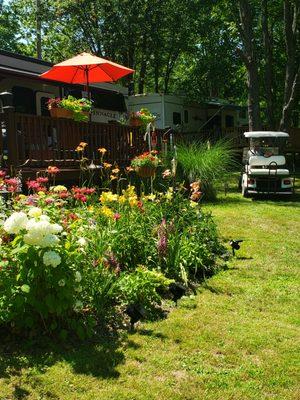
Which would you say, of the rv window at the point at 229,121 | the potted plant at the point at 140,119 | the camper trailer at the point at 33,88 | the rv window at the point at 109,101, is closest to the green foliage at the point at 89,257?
the potted plant at the point at 140,119

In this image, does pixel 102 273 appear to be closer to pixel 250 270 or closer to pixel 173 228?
pixel 173 228

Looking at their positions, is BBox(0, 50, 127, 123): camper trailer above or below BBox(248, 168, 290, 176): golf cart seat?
above

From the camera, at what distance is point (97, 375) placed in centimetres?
322

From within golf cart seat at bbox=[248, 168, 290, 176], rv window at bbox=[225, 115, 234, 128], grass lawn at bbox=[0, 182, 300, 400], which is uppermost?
rv window at bbox=[225, 115, 234, 128]

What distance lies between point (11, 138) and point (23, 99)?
7029mm

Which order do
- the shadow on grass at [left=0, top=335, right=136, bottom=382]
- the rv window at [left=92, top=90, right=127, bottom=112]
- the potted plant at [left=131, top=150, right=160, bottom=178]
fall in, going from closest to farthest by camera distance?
the shadow on grass at [left=0, top=335, right=136, bottom=382]
the potted plant at [left=131, top=150, right=160, bottom=178]
the rv window at [left=92, top=90, right=127, bottom=112]

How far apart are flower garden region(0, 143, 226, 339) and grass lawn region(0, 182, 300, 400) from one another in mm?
239

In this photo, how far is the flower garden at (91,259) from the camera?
3.48 metres

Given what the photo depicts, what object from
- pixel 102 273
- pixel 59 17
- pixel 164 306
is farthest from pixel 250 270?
pixel 59 17

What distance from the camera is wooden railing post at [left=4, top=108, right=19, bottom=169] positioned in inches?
293

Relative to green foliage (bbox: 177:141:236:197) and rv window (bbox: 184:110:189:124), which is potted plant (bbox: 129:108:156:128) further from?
rv window (bbox: 184:110:189:124)

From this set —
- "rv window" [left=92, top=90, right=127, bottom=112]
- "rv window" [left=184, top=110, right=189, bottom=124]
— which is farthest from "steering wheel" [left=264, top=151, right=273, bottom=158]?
"rv window" [left=184, top=110, right=189, bottom=124]

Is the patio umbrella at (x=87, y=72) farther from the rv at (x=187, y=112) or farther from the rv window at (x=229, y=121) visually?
the rv window at (x=229, y=121)

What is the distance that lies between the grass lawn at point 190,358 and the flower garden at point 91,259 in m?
0.24
